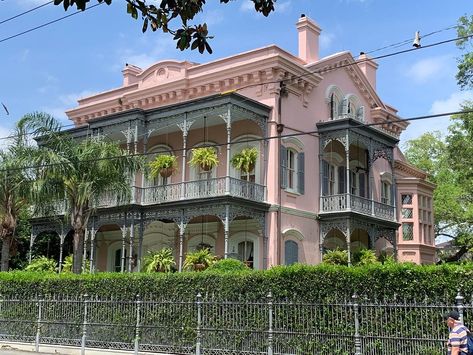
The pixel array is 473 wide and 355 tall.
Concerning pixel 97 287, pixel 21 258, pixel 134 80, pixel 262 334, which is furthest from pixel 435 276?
pixel 21 258

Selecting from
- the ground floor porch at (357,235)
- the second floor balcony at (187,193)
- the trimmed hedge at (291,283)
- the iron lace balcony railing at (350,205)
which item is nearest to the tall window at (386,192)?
the ground floor porch at (357,235)

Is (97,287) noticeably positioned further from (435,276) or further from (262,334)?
(435,276)

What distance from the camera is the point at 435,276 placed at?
12000mm

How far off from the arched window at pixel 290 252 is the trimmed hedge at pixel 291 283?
8.07 m

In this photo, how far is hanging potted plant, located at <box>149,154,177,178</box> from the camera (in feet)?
79.5

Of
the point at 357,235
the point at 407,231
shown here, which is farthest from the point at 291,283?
the point at 407,231

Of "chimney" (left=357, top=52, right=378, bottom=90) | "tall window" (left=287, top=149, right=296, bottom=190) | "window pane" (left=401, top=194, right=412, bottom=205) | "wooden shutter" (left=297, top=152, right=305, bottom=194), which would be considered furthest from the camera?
"chimney" (left=357, top=52, right=378, bottom=90)

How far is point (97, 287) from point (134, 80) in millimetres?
15479

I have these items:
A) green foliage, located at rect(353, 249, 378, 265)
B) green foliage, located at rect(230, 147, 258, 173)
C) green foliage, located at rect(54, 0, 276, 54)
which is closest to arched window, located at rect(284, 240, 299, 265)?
green foliage, located at rect(353, 249, 378, 265)

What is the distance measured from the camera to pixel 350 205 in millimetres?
23812

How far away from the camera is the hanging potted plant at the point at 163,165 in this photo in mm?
24219

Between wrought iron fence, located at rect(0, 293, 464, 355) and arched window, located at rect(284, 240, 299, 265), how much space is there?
847cm

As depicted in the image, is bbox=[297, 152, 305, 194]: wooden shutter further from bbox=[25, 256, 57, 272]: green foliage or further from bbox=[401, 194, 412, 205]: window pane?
bbox=[25, 256, 57, 272]: green foliage

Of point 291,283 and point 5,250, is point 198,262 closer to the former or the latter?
point 291,283
